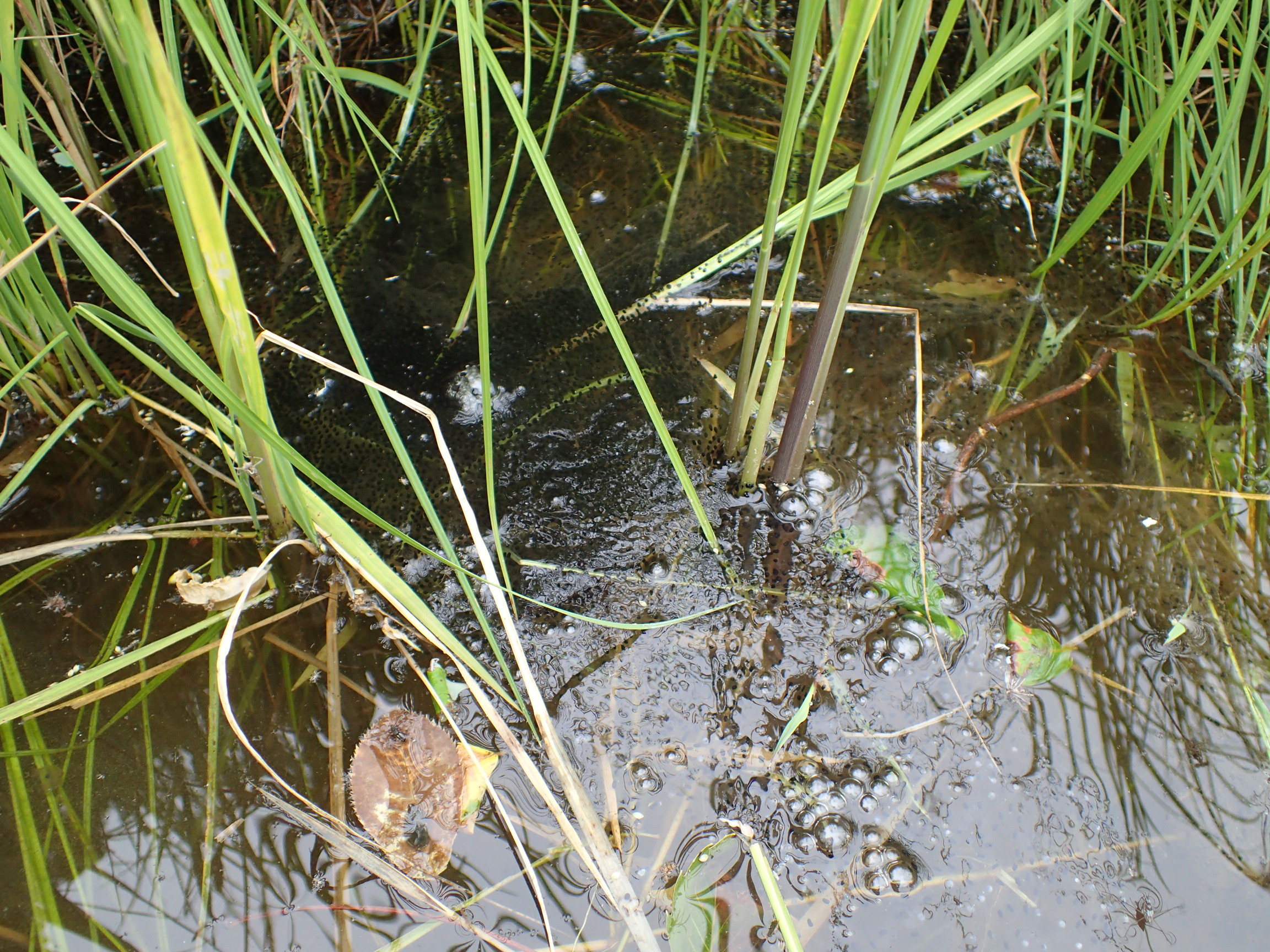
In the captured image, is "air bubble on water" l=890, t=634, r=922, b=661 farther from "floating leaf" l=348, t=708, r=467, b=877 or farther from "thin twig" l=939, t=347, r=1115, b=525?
"floating leaf" l=348, t=708, r=467, b=877

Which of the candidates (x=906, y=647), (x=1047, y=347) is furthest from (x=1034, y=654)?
(x=1047, y=347)

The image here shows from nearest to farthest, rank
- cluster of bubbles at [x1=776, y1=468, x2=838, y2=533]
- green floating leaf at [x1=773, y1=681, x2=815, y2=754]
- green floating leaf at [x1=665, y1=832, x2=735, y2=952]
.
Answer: green floating leaf at [x1=665, y1=832, x2=735, y2=952]
green floating leaf at [x1=773, y1=681, x2=815, y2=754]
cluster of bubbles at [x1=776, y1=468, x2=838, y2=533]

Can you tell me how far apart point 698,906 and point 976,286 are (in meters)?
1.08

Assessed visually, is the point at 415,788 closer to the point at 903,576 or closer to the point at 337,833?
the point at 337,833

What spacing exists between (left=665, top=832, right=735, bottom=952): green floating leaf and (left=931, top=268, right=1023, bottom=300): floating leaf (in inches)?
38.3

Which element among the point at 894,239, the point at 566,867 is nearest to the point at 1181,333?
the point at 894,239

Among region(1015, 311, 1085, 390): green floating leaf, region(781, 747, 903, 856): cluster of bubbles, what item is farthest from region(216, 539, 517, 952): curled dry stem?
region(1015, 311, 1085, 390): green floating leaf

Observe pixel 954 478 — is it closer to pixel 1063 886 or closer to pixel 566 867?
pixel 1063 886

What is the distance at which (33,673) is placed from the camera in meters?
0.91

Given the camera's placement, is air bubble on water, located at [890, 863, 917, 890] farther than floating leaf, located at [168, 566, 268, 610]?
No

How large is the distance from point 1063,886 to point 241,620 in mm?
986

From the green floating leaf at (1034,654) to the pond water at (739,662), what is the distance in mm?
11

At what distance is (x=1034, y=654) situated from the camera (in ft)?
3.10

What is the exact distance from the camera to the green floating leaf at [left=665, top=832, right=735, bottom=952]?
769mm
